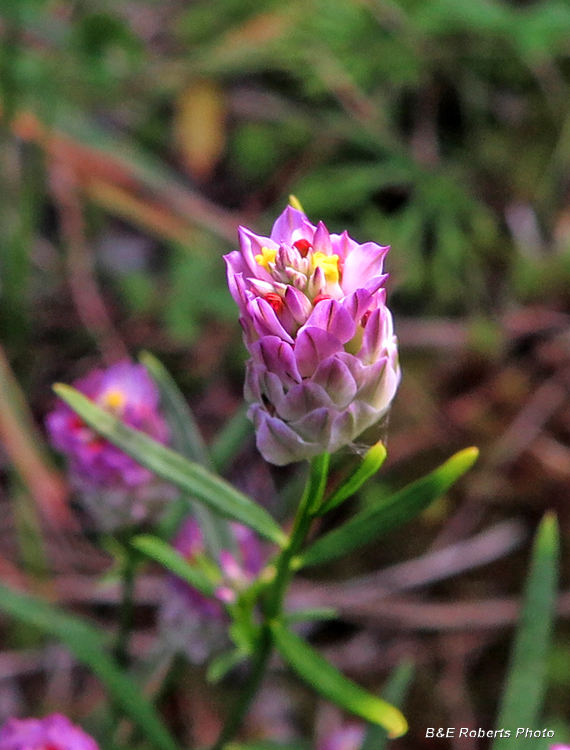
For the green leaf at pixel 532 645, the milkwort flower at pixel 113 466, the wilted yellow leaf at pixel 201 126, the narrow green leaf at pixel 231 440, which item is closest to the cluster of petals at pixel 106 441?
the milkwort flower at pixel 113 466

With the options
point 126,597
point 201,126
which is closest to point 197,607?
point 126,597

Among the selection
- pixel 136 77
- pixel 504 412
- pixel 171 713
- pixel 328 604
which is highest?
pixel 136 77

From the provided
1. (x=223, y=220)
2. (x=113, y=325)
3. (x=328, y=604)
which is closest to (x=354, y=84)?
(x=223, y=220)

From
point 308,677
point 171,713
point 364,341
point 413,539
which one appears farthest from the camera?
point 413,539

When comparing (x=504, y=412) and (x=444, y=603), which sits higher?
(x=504, y=412)

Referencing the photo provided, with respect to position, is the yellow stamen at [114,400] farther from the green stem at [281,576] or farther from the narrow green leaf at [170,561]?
the green stem at [281,576]

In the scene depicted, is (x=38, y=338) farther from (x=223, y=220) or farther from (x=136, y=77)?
(x=136, y=77)

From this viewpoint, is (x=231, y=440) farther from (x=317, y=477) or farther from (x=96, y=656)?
(x=317, y=477)
